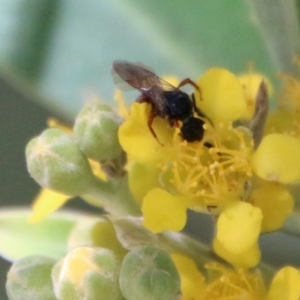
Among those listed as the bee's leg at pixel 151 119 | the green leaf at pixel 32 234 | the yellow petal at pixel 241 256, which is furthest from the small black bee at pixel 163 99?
the green leaf at pixel 32 234

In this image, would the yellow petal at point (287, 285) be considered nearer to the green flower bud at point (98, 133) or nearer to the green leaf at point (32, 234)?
the green flower bud at point (98, 133)

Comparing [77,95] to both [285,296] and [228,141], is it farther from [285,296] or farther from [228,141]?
[285,296]

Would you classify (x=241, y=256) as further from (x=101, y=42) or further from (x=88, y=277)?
(x=101, y=42)

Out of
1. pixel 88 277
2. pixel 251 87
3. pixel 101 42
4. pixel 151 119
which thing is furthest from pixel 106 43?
pixel 88 277

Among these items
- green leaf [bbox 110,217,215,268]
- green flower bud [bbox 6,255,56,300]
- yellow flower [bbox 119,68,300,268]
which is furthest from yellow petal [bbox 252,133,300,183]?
green flower bud [bbox 6,255,56,300]

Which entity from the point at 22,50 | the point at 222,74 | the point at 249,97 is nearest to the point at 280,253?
the point at 249,97

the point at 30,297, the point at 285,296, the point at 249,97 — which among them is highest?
the point at 249,97
